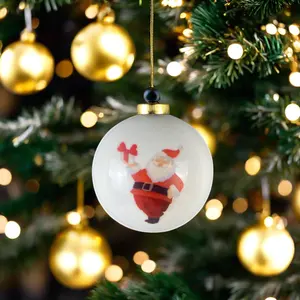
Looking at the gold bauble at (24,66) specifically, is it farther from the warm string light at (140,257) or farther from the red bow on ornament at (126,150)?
the warm string light at (140,257)

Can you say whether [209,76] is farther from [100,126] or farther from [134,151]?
[100,126]

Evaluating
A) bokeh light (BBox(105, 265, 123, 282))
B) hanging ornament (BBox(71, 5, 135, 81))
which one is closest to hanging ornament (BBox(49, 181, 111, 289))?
bokeh light (BBox(105, 265, 123, 282))

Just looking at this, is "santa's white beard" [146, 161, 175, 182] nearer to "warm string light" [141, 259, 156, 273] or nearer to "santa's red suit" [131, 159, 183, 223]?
"santa's red suit" [131, 159, 183, 223]

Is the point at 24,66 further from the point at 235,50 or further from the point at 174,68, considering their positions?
the point at 235,50

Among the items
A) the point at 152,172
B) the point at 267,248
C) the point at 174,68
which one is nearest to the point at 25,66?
the point at 174,68

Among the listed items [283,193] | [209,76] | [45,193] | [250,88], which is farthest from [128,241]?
[209,76]

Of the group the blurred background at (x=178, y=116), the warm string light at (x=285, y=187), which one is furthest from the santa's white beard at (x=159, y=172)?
the warm string light at (x=285, y=187)
